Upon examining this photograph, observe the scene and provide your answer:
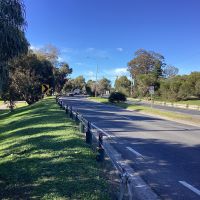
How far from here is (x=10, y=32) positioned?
31.9 feet

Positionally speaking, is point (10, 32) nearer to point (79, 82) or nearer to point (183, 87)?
point (183, 87)

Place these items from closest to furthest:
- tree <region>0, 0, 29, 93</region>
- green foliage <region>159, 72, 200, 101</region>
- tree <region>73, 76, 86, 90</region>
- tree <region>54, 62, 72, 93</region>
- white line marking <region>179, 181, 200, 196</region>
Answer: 1. white line marking <region>179, 181, 200, 196</region>
2. tree <region>0, 0, 29, 93</region>
3. green foliage <region>159, 72, 200, 101</region>
4. tree <region>54, 62, 72, 93</region>
5. tree <region>73, 76, 86, 90</region>

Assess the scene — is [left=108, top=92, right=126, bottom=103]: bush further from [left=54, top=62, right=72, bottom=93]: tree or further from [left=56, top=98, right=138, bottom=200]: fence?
[left=54, top=62, right=72, bottom=93]: tree

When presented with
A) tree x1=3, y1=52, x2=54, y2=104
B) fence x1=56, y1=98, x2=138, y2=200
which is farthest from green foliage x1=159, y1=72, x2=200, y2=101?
fence x1=56, y1=98, x2=138, y2=200

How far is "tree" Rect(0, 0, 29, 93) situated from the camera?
9641 mm

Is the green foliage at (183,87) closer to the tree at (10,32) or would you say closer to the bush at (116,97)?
the bush at (116,97)

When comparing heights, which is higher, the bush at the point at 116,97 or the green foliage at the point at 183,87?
the green foliage at the point at 183,87

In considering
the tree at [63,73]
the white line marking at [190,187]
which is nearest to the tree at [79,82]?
the tree at [63,73]

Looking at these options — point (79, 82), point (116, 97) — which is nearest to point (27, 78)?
point (116, 97)

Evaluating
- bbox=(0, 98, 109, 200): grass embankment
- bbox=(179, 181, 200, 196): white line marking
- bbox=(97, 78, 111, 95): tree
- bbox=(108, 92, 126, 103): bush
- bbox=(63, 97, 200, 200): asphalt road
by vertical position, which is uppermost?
bbox=(97, 78, 111, 95): tree

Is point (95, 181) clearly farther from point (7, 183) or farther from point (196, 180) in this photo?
point (196, 180)

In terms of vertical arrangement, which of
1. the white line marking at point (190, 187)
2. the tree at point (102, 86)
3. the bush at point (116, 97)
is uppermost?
the tree at point (102, 86)

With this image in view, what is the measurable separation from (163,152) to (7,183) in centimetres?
653

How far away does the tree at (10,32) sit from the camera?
31.6 feet
